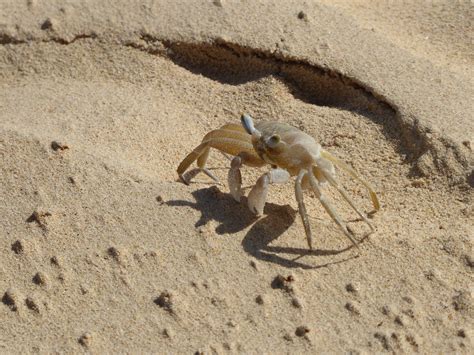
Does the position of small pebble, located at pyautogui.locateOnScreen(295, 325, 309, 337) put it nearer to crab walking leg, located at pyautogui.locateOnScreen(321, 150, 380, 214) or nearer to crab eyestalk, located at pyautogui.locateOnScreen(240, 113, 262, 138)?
crab walking leg, located at pyautogui.locateOnScreen(321, 150, 380, 214)

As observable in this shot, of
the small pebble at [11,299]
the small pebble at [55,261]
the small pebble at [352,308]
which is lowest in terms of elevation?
the small pebble at [11,299]

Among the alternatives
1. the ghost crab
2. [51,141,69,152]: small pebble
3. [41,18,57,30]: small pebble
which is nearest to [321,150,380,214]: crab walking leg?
the ghost crab

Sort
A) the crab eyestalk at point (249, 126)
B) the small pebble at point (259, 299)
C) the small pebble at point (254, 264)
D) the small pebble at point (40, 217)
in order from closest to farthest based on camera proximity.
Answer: the small pebble at point (259, 299)
the small pebble at point (254, 264)
the small pebble at point (40, 217)
the crab eyestalk at point (249, 126)

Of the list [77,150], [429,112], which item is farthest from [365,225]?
[77,150]

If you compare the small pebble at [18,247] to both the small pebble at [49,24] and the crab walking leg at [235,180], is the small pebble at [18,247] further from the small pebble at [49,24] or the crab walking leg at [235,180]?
the small pebble at [49,24]

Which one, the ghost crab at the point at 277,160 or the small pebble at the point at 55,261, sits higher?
the ghost crab at the point at 277,160

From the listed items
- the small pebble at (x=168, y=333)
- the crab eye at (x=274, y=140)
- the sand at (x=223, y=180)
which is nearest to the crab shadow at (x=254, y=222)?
the sand at (x=223, y=180)

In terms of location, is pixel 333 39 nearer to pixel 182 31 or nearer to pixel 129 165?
pixel 182 31
